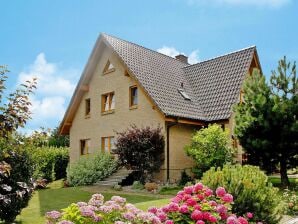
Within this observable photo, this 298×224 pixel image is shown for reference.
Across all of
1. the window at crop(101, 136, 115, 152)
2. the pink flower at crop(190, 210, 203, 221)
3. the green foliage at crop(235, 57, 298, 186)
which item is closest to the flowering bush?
the pink flower at crop(190, 210, 203, 221)

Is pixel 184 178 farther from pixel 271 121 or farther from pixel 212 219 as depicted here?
pixel 212 219

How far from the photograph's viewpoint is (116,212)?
16.6ft

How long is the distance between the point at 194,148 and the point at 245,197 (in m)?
10.5

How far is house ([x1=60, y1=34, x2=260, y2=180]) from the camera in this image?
65.4ft

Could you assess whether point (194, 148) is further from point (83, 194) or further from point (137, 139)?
point (83, 194)

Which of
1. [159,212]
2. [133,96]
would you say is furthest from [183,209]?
[133,96]

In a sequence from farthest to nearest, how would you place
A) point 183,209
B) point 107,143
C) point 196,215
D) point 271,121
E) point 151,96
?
point 107,143
point 151,96
point 271,121
point 183,209
point 196,215

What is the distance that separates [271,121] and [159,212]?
1150cm

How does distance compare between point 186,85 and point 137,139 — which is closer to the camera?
point 137,139

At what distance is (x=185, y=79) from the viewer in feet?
82.0

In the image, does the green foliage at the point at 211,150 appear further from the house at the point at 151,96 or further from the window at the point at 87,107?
the window at the point at 87,107

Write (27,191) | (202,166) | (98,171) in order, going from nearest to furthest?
1. (27,191)
2. (202,166)
3. (98,171)

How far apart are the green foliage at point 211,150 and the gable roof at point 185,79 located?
1976 mm

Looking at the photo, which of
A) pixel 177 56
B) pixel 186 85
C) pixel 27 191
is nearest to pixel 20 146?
pixel 27 191
